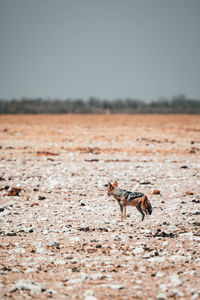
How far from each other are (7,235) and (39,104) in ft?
150

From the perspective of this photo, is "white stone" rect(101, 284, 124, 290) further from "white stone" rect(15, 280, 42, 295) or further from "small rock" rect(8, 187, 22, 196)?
"small rock" rect(8, 187, 22, 196)

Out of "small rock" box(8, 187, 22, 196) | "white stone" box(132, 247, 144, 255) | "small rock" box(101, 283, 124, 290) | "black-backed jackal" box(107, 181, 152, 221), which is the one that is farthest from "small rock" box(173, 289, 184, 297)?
"small rock" box(8, 187, 22, 196)

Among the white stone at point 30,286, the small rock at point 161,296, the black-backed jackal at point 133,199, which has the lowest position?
the white stone at point 30,286

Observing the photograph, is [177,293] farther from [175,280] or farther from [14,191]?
[14,191]

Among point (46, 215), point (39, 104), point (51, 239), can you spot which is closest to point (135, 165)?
point (46, 215)

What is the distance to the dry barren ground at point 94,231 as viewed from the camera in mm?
5086

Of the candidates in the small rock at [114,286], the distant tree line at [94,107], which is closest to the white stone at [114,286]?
the small rock at [114,286]

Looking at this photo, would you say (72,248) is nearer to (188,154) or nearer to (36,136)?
(188,154)

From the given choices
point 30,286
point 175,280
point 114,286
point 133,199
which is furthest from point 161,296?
point 133,199

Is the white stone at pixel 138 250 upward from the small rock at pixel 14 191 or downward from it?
downward

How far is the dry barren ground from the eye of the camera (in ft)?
16.7

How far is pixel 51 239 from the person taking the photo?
22.6 feet

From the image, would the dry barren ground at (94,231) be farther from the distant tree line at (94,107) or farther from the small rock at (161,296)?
the distant tree line at (94,107)

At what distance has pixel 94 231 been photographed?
24.2 feet
